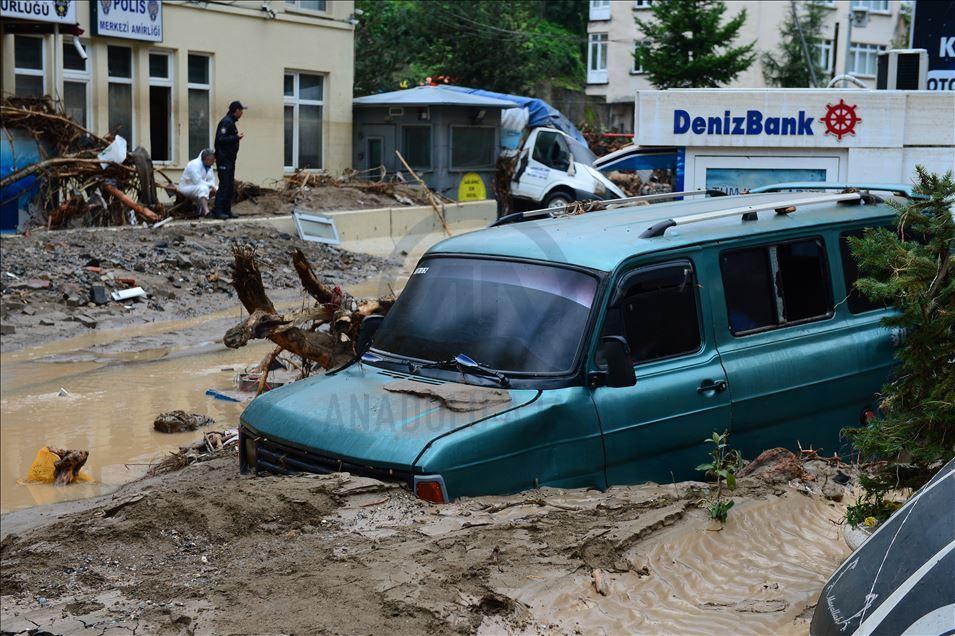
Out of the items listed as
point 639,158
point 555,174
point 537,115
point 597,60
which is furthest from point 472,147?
point 597,60

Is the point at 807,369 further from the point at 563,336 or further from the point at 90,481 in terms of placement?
the point at 90,481

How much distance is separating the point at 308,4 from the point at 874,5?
4241 cm

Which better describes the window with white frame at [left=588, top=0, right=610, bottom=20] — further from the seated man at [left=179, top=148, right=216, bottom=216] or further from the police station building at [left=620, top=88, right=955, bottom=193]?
the police station building at [left=620, top=88, right=955, bottom=193]

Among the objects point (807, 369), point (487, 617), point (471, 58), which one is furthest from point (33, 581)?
point (471, 58)

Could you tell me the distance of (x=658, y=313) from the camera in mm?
5859

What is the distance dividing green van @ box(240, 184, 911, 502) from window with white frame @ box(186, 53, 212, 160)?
1958 centimetres

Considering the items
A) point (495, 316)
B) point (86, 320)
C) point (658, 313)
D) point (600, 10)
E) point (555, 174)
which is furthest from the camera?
point (600, 10)

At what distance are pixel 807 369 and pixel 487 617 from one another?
3.01 meters

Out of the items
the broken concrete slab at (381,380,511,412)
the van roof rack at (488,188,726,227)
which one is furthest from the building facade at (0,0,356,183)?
the broken concrete slab at (381,380,511,412)

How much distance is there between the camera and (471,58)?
40469 millimetres

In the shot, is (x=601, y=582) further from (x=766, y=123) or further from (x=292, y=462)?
(x=766, y=123)

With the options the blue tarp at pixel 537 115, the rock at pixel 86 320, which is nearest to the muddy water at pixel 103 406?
the rock at pixel 86 320

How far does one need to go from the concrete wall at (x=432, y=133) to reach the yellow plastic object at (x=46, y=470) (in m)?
19.3

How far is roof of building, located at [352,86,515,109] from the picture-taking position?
26.3 metres
